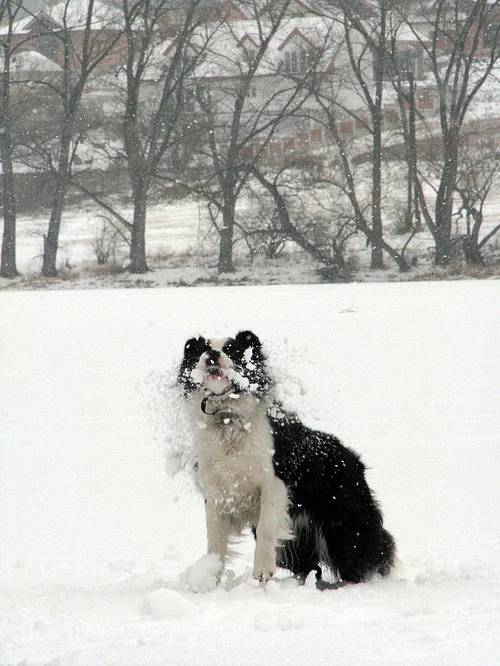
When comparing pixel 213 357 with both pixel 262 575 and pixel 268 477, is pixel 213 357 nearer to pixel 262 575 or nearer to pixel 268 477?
pixel 268 477

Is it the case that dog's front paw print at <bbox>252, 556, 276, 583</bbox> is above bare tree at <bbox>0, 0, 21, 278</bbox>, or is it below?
below

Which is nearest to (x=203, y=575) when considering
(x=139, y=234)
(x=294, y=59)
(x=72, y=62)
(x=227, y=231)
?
(x=227, y=231)

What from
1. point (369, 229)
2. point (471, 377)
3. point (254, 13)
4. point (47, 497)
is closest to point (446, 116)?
point (369, 229)

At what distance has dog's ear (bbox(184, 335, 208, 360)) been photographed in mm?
4109

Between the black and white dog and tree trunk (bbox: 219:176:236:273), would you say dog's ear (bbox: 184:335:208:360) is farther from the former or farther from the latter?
tree trunk (bbox: 219:176:236:273)

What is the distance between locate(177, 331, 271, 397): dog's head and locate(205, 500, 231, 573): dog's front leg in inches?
19.2

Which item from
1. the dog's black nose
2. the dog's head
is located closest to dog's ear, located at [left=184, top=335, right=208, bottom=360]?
the dog's head

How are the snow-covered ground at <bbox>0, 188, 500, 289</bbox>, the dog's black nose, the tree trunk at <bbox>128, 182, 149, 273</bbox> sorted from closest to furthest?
the dog's black nose → the snow-covered ground at <bbox>0, 188, 500, 289</bbox> → the tree trunk at <bbox>128, 182, 149, 273</bbox>

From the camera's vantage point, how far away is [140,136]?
19.6m

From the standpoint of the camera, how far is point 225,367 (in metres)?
4.03

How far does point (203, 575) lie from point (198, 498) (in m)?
0.67

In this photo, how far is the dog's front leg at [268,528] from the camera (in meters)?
3.87

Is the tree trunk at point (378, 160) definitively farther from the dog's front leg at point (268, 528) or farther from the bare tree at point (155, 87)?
the dog's front leg at point (268, 528)

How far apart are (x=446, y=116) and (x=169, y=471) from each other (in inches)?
661
